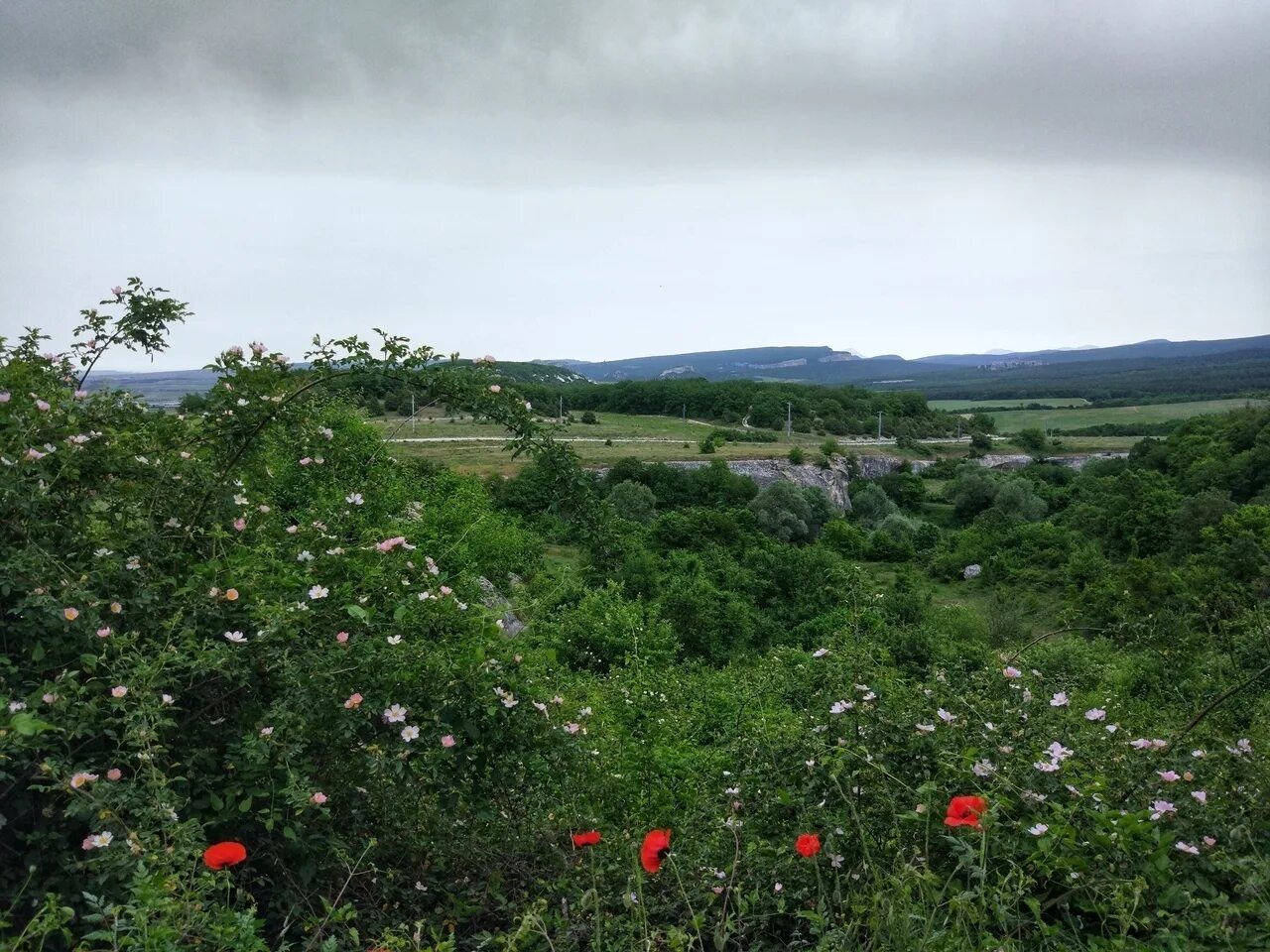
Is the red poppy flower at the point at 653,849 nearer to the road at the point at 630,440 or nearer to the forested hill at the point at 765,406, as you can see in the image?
the road at the point at 630,440

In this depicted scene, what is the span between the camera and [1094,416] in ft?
421

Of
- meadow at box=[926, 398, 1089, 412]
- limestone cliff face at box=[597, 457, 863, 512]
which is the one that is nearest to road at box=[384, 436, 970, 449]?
limestone cliff face at box=[597, 457, 863, 512]

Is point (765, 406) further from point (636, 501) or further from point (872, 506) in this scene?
point (636, 501)

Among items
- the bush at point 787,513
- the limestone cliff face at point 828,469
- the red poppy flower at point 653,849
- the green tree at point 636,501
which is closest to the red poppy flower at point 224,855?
the red poppy flower at point 653,849

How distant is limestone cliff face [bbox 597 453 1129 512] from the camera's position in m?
63.7

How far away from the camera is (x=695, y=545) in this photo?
38.8 m

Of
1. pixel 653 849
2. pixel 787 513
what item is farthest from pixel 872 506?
pixel 653 849

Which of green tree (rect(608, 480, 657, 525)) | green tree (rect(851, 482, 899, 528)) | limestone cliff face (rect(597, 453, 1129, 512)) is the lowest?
green tree (rect(851, 482, 899, 528))

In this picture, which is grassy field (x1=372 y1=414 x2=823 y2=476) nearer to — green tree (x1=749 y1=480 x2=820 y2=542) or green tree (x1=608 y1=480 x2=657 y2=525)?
green tree (x1=608 y1=480 x2=657 y2=525)

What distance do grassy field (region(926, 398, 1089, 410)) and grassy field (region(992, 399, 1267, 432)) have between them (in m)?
12.6

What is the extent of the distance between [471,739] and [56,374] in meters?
2.49

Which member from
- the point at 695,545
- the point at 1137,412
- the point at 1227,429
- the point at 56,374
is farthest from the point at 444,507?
the point at 1137,412

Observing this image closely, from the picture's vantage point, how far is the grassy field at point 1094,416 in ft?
375

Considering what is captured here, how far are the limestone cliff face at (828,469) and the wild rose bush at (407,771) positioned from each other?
162 feet
